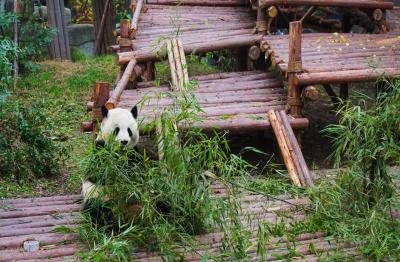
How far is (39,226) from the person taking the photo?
4.66m

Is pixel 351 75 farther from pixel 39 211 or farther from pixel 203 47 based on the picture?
pixel 39 211

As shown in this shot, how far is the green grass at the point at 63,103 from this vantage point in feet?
21.3

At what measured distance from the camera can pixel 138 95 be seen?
7.23 m

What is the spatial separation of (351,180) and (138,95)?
10.4 feet

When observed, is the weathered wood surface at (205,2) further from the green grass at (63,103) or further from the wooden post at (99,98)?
the wooden post at (99,98)

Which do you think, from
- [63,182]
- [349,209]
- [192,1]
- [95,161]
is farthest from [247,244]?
[192,1]

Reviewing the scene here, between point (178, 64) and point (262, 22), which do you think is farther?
point (262, 22)

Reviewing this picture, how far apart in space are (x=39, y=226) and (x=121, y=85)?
2703 mm

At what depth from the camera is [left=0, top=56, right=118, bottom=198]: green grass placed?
21.3 feet

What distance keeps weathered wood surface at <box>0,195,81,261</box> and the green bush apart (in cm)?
132

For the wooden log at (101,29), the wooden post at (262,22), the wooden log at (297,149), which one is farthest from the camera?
the wooden log at (101,29)

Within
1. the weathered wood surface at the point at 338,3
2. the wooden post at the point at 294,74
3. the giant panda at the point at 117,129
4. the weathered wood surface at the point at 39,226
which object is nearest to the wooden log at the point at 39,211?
the weathered wood surface at the point at 39,226

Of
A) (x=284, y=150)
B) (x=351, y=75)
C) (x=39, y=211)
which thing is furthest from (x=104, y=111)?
(x=351, y=75)

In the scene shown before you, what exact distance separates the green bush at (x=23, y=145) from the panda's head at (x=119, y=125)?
1360mm
